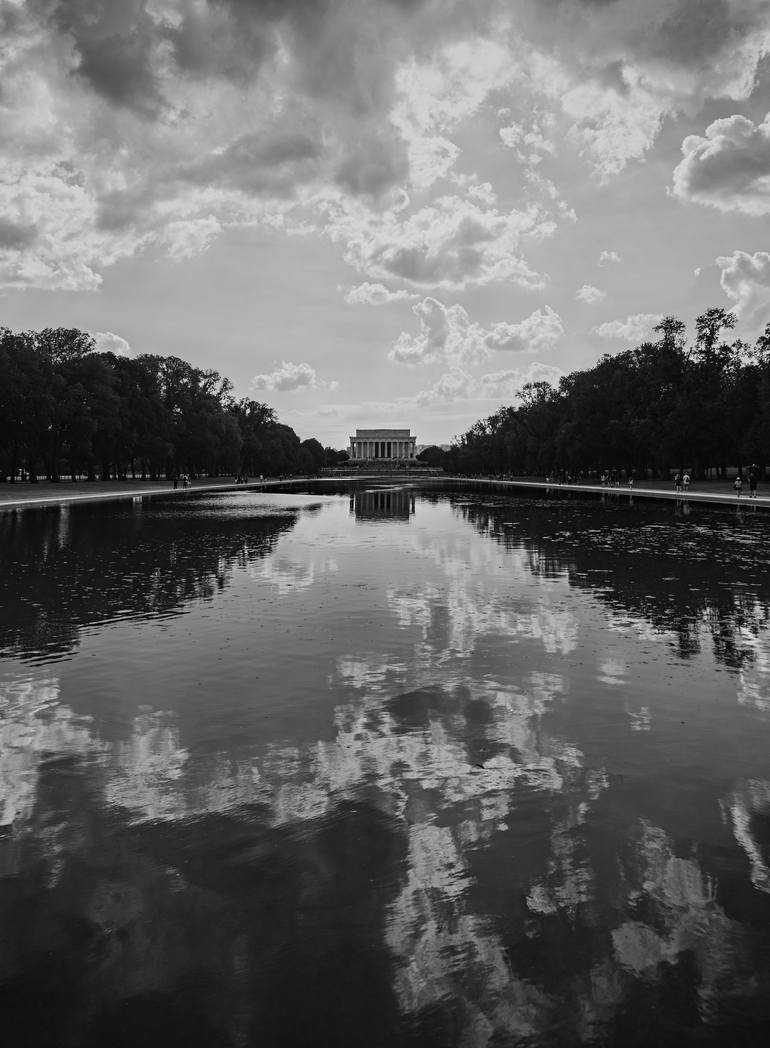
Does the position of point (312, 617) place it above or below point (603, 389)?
below

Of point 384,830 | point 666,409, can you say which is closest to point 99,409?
point 666,409

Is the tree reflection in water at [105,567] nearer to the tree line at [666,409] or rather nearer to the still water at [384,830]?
the still water at [384,830]

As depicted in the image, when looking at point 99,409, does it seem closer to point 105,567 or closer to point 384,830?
point 105,567

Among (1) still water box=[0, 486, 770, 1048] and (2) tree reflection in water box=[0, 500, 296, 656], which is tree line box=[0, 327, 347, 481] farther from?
(1) still water box=[0, 486, 770, 1048]

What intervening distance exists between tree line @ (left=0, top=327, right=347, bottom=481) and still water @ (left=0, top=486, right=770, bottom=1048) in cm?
7488

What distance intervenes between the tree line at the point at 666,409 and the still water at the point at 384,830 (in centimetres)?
6873

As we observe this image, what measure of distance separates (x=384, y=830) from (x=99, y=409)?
296 feet

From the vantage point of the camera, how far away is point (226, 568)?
21781 millimetres

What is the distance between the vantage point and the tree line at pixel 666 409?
80.8m

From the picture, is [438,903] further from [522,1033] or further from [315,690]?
[315,690]

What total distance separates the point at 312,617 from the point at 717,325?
85.3 meters

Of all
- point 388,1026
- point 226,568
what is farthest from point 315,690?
point 226,568

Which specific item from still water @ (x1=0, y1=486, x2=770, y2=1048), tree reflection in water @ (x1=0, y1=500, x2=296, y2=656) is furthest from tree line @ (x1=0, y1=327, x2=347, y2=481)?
still water @ (x1=0, y1=486, x2=770, y2=1048)

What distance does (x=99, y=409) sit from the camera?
88188 millimetres
